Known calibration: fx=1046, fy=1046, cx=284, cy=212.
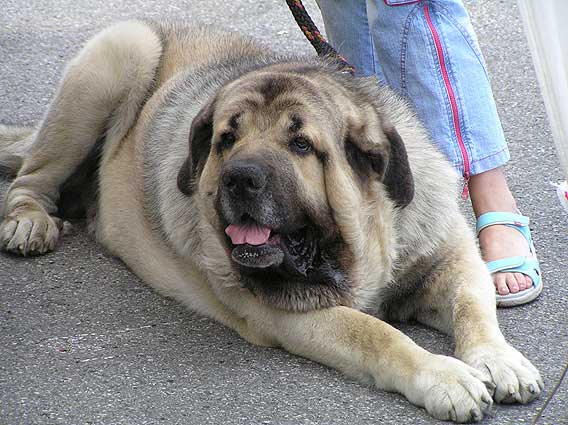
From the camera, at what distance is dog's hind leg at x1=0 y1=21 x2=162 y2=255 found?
481cm

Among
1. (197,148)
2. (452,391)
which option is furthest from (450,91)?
(452,391)

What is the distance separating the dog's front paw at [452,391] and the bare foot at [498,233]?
0.87 m

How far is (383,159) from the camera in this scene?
11.9ft

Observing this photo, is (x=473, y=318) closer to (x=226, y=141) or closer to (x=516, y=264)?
(x=516, y=264)

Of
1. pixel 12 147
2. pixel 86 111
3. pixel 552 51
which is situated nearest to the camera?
pixel 552 51

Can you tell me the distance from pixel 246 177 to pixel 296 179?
19 centimetres

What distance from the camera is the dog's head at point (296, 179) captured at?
344 centimetres

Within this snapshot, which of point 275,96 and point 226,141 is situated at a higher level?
point 275,96

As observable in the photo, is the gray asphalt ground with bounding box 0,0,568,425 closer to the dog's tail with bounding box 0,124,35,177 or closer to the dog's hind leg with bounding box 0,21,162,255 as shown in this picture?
the dog's tail with bounding box 0,124,35,177

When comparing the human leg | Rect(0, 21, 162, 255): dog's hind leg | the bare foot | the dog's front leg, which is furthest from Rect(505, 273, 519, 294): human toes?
Rect(0, 21, 162, 255): dog's hind leg

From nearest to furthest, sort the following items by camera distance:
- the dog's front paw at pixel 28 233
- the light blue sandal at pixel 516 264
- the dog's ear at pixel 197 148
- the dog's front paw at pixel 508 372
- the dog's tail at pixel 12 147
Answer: the dog's front paw at pixel 508 372, the dog's ear at pixel 197 148, the light blue sandal at pixel 516 264, the dog's front paw at pixel 28 233, the dog's tail at pixel 12 147

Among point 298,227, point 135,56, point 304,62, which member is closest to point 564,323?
point 298,227

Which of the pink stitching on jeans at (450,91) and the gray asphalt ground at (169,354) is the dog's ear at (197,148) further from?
Result: the pink stitching on jeans at (450,91)

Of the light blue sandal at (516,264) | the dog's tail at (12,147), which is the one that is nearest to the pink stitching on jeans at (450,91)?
the light blue sandal at (516,264)
